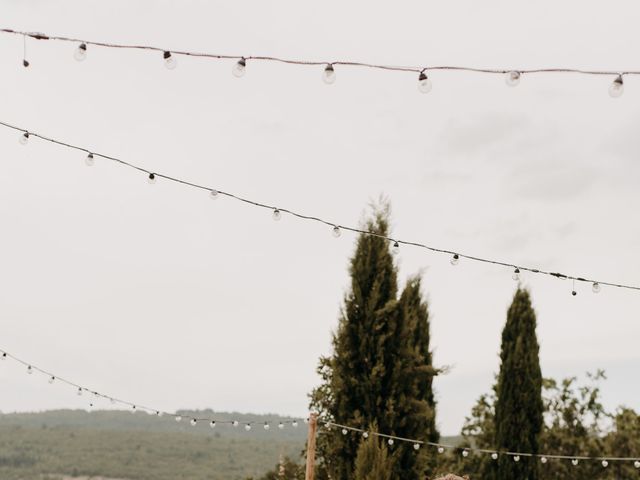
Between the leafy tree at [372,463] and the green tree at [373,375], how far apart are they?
1351mm

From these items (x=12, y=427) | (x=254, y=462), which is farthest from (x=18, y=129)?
(x=12, y=427)

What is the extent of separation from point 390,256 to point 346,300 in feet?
3.65

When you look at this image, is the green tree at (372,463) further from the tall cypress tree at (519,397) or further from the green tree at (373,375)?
the tall cypress tree at (519,397)

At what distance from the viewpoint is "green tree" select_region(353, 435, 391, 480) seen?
37.6ft

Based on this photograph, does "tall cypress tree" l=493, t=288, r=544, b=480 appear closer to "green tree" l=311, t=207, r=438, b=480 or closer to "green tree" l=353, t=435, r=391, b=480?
"green tree" l=311, t=207, r=438, b=480

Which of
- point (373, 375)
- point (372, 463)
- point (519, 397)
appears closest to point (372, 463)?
point (372, 463)

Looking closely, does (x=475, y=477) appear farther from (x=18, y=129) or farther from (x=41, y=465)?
(x=41, y=465)

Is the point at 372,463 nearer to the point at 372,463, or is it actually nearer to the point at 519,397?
the point at 372,463

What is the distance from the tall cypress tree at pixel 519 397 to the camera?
63.3 feet

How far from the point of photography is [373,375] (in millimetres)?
13273

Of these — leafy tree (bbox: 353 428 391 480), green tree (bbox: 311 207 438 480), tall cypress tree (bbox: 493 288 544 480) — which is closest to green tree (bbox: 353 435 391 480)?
leafy tree (bbox: 353 428 391 480)

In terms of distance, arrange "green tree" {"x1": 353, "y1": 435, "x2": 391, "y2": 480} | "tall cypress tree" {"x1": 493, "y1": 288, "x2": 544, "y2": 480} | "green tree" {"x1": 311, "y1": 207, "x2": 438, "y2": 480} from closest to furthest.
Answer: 1. "green tree" {"x1": 353, "y1": 435, "x2": 391, "y2": 480}
2. "green tree" {"x1": 311, "y1": 207, "x2": 438, "y2": 480}
3. "tall cypress tree" {"x1": 493, "y1": 288, "x2": 544, "y2": 480}

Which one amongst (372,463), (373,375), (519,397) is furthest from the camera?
(519,397)

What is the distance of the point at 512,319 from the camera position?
67.2ft
